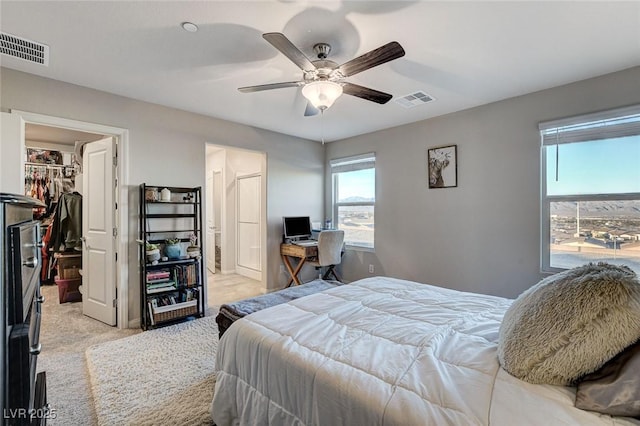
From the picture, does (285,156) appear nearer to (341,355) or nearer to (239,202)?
(239,202)

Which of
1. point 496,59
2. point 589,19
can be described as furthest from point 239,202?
point 589,19

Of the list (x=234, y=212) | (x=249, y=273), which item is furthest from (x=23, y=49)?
(x=249, y=273)

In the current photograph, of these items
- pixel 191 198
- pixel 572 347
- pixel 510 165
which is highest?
pixel 510 165

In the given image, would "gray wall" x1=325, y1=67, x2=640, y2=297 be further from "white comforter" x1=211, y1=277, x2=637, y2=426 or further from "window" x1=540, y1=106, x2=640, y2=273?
"white comforter" x1=211, y1=277, x2=637, y2=426

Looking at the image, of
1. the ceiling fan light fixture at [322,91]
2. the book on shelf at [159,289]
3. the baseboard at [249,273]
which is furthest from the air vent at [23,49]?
the baseboard at [249,273]

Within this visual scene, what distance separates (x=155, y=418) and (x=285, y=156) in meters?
3.61

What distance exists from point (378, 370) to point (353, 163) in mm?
3953

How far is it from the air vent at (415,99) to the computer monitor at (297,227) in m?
2.35

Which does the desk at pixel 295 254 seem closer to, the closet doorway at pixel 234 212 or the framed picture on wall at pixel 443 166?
the closet doorway at pixel 234 212

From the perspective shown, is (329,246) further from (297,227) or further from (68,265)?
(68,265)

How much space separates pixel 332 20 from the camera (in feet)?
6.11

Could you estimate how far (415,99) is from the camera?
3172 millimetres

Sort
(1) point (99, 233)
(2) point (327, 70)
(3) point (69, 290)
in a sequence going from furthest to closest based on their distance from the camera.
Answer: (3) point (69, 290) → (1) point (99, 233) → (2) point (327, 70)

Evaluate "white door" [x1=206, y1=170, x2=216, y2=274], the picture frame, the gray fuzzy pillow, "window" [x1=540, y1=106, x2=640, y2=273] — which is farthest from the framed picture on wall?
the picture frame
